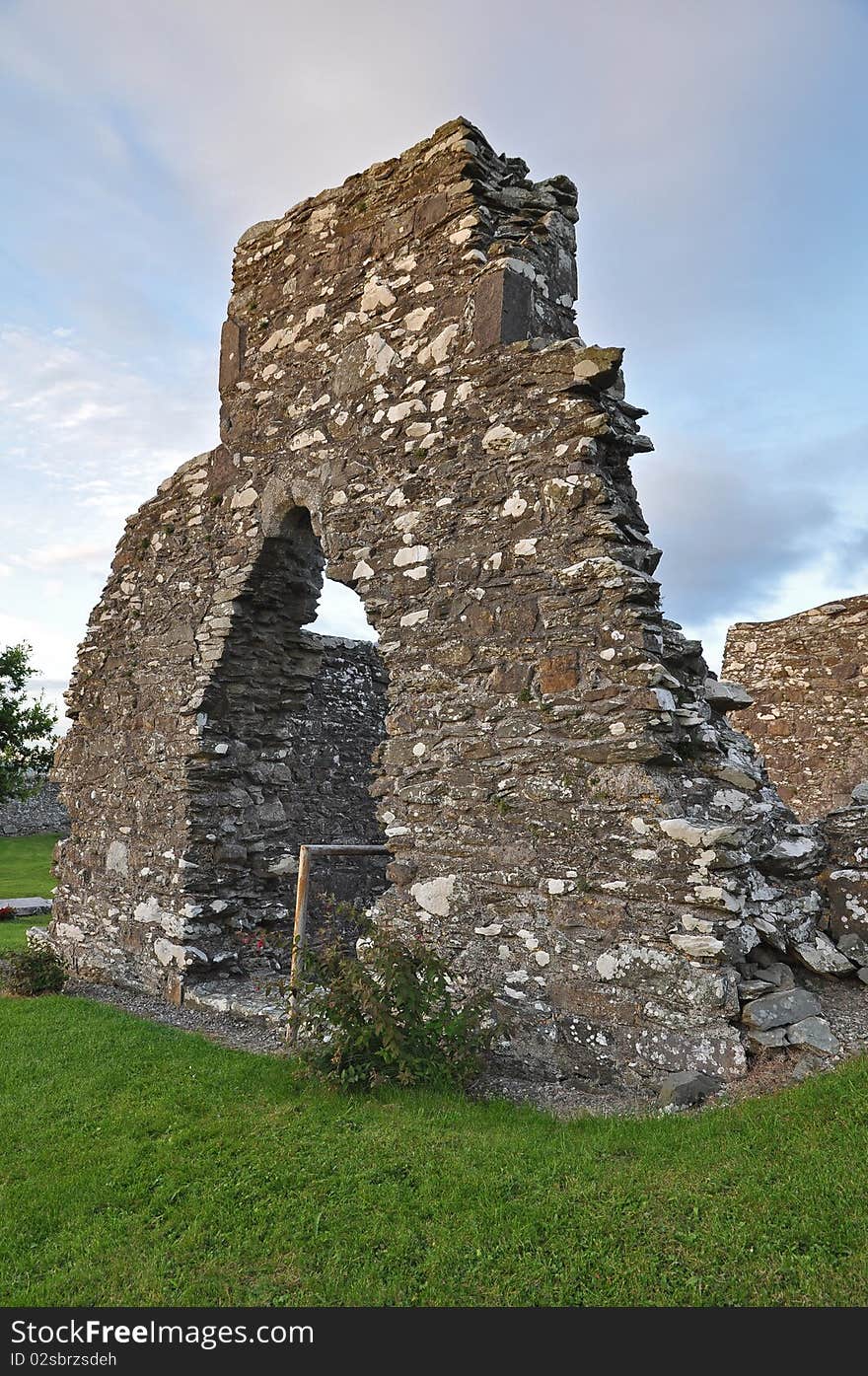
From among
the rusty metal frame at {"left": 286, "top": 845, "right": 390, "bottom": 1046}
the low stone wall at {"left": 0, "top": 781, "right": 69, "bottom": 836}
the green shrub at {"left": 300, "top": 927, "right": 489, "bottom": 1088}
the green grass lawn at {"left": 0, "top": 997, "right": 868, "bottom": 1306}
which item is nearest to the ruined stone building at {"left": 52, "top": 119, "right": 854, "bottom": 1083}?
the green shrub at {"left": 300, "top": 927, "right": 489, "bottom": 1088}

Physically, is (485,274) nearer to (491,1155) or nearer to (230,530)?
(230,530)

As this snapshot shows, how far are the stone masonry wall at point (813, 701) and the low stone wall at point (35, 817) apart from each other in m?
24.0

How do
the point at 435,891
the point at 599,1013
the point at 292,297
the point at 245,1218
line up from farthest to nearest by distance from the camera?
the point at 292,297, the point at 435,891, the point at 599,1013, the point at 245,1218

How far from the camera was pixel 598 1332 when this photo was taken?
2.57 metres

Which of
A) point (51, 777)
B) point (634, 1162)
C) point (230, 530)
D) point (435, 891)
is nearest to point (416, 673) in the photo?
point (435, 891)

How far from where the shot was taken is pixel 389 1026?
15.1ft

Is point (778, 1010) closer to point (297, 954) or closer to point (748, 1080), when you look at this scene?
point (748, 1080)

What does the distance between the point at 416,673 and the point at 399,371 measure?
2320 millimetres

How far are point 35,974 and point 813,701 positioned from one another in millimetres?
10028

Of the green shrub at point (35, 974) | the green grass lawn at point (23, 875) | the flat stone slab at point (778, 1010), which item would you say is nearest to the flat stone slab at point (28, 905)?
the green grass lawn at point (23, 875)

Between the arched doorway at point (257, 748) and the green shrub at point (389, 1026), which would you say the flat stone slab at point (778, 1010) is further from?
the arched doorway at point (257, 748)

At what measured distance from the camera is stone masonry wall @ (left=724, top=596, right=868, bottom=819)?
11242 mm

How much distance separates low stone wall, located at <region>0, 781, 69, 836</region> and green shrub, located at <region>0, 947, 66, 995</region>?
71.7ft

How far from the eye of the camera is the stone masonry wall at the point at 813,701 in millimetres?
11242
